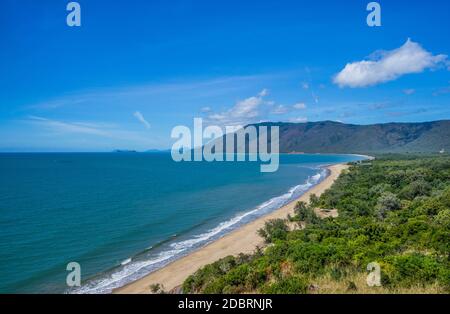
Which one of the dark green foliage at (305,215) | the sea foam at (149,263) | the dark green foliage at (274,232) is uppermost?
the dark green foliage at (305,215)

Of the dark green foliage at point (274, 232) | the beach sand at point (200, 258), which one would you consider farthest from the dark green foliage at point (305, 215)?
the beach sand at point (200, 258)

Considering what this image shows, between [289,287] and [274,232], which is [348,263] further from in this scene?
[274,232]

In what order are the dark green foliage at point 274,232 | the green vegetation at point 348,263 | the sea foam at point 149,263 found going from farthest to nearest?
the dark green foliage at point 274,232 < the sea foam at point 149,263 < the green vegetation at point 348,263

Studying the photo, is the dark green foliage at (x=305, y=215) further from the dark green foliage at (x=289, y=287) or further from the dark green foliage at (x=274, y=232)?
the dark green foliage at (x=289, y=287)

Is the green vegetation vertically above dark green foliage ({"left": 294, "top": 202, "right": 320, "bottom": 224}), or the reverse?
the green vegetation

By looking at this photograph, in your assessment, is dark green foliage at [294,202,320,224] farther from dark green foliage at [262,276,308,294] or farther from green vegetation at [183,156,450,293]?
dark green foliage at [262,276,308,294]

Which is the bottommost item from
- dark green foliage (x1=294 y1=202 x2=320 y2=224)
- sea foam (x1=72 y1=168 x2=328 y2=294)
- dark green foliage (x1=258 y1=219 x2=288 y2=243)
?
sea foam (x1=72 y1=168 x2=328 y2=294)

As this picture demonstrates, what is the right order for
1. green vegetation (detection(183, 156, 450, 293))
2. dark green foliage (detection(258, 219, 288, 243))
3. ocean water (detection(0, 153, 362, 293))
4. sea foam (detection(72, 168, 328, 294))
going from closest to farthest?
green vegetation (detection(183, 156, 450, 293))
sea foam (detection(72, 168, 328, 294))
ocean water (detection(0, 153, 362, 293))
dark green foliage (detection(258, 219, 288, 243))

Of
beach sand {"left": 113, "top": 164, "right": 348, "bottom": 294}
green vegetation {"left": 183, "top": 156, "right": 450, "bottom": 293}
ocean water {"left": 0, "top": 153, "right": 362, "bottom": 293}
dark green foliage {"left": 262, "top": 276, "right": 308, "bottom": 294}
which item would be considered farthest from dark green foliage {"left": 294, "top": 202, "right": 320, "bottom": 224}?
dark green foliage {"left": 262, "top": 276, "right": 308, "bottom": 294}

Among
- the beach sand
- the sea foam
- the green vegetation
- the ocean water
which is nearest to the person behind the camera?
the green vegetation
